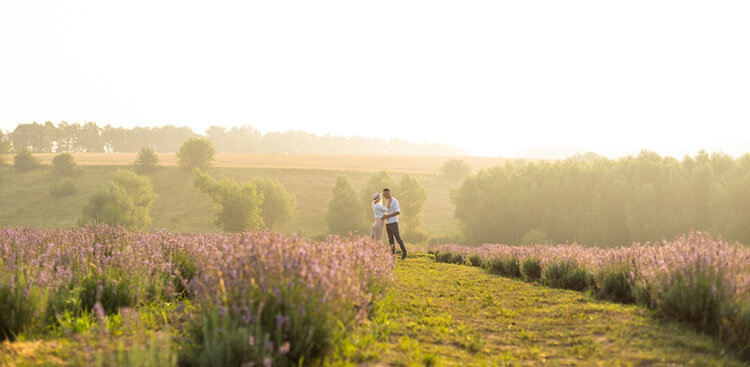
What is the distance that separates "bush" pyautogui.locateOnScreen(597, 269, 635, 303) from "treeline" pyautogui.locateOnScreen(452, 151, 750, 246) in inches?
1126

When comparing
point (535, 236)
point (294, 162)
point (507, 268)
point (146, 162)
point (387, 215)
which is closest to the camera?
point (507, 268)

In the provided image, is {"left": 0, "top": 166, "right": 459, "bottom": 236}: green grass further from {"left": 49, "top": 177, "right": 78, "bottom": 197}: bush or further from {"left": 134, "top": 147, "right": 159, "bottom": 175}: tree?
{"left": 134, "top": 147, "right": 159, "bottom": 175}: tree

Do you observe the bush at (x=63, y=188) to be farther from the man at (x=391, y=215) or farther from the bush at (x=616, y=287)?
the bush at (x=616, y=287)

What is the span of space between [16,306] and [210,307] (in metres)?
2.18

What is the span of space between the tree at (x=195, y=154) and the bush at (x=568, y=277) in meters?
72.5

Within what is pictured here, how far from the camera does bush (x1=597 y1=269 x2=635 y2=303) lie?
6758mm

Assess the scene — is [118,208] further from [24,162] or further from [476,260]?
[476,260]

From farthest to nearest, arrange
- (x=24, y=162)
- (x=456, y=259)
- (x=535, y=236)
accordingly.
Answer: (x=24, y=162), (x=535, y=236), (x=456, y=259)

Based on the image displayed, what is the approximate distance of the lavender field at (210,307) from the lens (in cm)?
313

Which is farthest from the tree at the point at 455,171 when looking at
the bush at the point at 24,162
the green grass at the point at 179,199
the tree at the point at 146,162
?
the bush at the point at 24,162

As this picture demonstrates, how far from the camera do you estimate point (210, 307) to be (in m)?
3.59

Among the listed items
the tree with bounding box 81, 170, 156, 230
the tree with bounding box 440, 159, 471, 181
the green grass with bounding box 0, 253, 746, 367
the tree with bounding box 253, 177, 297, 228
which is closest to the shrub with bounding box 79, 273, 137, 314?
the green grass with bounding box 0, 253, 746, 367

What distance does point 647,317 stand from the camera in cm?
524

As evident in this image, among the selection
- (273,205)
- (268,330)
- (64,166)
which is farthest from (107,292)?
(64,166)
